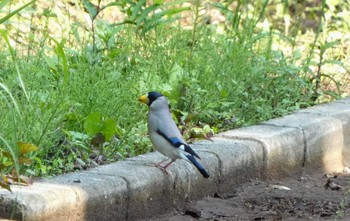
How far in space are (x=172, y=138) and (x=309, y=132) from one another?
147cm

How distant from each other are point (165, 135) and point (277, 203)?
0.76m

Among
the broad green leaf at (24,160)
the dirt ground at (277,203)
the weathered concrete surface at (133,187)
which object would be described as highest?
the broad green leaf at (24,160)

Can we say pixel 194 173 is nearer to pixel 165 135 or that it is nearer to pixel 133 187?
pixel 165 135

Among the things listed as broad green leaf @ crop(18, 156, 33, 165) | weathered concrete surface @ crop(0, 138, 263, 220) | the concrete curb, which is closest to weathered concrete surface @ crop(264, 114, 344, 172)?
the concrete curb

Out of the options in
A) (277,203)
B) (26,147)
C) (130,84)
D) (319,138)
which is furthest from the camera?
(319,138)

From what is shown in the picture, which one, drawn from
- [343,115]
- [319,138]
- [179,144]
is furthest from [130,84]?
[343,115]

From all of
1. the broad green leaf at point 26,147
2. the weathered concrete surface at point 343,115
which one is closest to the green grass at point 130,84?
the broad green leaf at point 26,147

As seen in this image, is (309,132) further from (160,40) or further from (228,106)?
(160,40)

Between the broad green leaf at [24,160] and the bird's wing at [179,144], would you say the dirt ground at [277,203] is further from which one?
the broad green leaf at [24,160]

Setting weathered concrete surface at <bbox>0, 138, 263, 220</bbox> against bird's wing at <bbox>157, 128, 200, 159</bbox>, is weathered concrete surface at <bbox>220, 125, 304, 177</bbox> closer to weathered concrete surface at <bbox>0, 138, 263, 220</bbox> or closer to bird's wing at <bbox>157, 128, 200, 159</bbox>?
weathered concrete surface at <bbox>0, 138, 263, 220</bbox>

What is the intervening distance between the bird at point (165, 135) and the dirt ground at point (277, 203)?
24 cm

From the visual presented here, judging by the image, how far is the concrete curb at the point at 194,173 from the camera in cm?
371

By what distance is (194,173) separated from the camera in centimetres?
456

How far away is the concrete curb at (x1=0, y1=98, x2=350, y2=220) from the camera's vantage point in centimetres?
371
